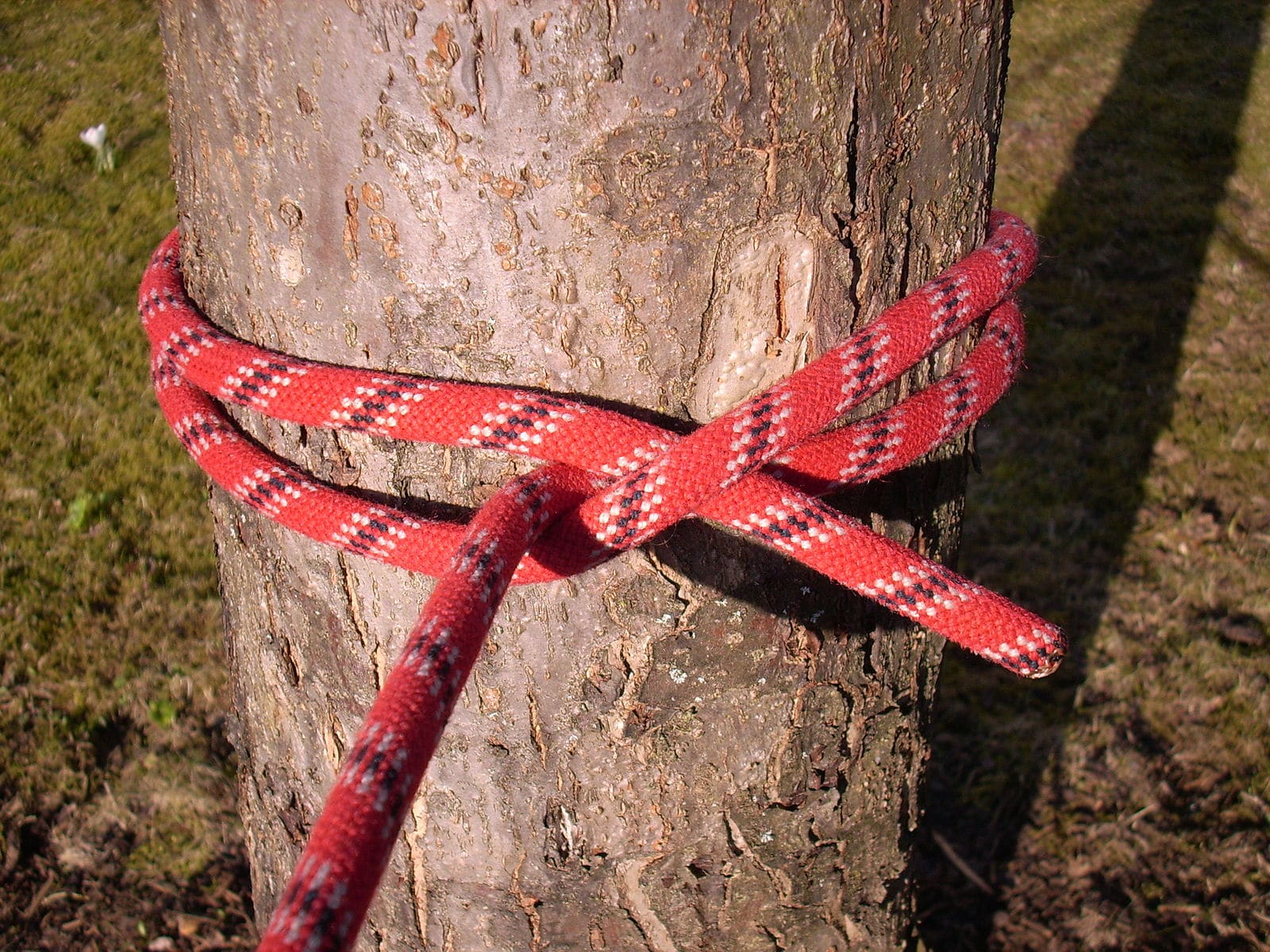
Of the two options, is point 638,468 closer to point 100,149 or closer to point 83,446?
point 83,446

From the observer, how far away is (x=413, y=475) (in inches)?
41.3

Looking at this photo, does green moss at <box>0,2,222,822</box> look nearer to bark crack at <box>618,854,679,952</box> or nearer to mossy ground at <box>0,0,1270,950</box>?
mossy ground at <box>0,0,1270,950</box>

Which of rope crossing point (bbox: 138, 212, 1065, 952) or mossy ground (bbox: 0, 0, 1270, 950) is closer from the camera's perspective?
rope crossing point (bbox: 138, 212, 1065, 952)

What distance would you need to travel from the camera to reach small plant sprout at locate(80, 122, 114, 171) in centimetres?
358

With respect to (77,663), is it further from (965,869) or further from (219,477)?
(965,869)

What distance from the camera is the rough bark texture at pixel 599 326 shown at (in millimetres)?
879

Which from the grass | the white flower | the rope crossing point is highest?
the white flower

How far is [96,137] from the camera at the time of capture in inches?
141

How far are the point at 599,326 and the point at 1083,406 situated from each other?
2396mm

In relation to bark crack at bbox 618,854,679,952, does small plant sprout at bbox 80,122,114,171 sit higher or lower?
higher

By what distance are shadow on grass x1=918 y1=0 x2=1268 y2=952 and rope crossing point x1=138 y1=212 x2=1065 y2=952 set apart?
1126mm

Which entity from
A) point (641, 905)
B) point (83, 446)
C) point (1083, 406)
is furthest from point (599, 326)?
point (1083, 406)

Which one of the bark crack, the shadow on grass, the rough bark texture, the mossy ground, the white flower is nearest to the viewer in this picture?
the rough bark texture

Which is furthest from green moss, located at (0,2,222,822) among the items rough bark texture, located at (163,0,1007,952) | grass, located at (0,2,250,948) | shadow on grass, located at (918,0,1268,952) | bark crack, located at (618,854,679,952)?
shadow on grass, located at (918,0,1268,952)
